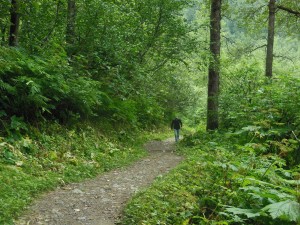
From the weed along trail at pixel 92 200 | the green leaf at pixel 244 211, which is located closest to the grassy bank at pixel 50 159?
the weed along trail at pixel 92 200

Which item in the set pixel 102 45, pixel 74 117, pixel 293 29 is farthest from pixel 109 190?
pixel 293 29

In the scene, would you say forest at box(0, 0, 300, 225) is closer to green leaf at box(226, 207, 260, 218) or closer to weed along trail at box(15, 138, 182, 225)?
green leaf at box(226, 207, 260, 218)

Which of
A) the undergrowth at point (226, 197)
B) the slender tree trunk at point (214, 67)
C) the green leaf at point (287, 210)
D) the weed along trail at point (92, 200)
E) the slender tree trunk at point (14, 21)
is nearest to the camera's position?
the green leaf at point (287, 210)

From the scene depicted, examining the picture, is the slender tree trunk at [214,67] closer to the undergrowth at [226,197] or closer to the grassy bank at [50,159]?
the grassy bank at [50,159]

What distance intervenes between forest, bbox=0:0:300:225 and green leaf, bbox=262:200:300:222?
1 cm

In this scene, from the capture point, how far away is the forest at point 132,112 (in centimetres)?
518

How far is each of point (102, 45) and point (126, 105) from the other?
2740 millimetres

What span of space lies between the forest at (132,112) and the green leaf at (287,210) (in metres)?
0.01

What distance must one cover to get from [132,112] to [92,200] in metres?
7.70

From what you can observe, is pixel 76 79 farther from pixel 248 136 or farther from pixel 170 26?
pixel 170 26

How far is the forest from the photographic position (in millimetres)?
5180

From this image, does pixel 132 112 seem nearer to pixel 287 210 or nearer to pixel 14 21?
pixel 14 21

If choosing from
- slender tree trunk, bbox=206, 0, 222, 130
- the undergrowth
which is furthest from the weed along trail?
slender tree trunk, bbox=206, 0, 222, 130

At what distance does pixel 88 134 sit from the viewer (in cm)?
1103
